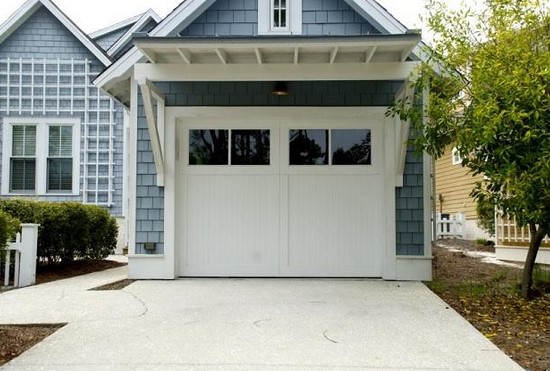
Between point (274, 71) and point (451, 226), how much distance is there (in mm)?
14415

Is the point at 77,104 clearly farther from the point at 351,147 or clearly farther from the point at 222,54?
the point at 351,147

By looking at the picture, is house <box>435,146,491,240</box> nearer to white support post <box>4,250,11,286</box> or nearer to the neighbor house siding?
the neighbor house siding

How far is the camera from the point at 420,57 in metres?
7.27

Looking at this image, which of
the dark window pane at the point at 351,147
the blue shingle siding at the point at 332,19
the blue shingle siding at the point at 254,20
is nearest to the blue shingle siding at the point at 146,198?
the blue shingle siding at the point at 254,20

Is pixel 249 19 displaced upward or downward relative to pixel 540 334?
upward

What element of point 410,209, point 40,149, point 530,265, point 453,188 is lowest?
point 530,265

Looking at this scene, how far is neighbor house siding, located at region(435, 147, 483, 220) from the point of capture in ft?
62.5

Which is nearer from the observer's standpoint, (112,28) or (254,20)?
(254,20)

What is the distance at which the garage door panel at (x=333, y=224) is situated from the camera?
795 cm

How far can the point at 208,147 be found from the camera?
8117mm

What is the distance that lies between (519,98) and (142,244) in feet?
17.1

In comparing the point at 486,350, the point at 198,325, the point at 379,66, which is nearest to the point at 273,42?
the point at 379,66

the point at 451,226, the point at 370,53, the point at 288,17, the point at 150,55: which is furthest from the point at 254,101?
the point at 451,226

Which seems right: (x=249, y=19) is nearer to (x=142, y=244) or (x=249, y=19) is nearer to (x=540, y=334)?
(x=142, y=244)
